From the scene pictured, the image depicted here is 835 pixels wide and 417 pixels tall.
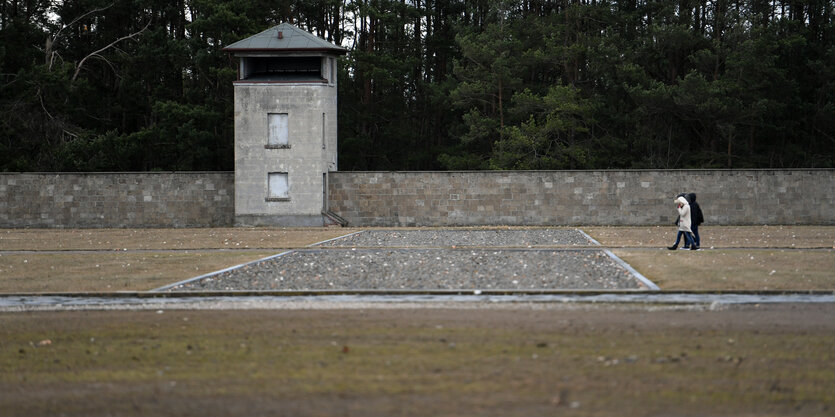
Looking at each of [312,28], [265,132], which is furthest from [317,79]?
[312,28]

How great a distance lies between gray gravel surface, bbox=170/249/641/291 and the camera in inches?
541

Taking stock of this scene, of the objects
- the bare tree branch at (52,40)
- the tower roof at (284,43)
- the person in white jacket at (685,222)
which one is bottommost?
the person in white jacket at (685,222)

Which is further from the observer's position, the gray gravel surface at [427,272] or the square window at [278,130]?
the square window at [278,130]

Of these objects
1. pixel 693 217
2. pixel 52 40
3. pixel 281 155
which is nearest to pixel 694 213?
pixel 693 217

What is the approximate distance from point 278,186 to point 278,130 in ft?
7.63

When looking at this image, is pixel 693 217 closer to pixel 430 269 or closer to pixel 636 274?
pixel 636 274

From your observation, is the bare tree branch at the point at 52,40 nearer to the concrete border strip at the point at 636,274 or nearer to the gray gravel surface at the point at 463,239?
the gray gravel surface at the point at 463,239

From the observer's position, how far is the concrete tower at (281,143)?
35469 millimetres

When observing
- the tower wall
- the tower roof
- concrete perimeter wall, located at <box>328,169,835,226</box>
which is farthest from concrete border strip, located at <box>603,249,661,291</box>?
the tower roof

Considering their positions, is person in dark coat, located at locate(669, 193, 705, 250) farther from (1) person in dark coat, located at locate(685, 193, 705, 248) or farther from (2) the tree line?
(2) the tree line

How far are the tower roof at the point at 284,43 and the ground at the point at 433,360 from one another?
2337cm

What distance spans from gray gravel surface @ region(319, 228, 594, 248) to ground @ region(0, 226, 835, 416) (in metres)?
9.91

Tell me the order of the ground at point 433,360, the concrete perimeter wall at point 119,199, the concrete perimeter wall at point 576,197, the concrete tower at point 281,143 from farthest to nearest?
the concrete perimeter wall at point 119,199, the concrete tower at point 281,143, the concrete perimeter wall at point 576,197, the ground at point 433,360

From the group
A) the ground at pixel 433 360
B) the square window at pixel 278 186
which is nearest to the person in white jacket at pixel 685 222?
the ground at pixel 433 360
